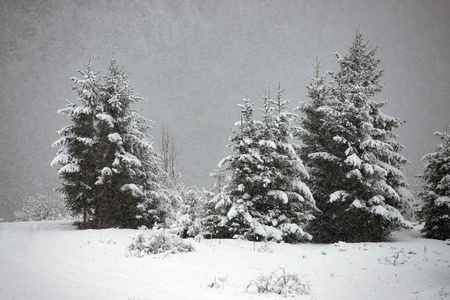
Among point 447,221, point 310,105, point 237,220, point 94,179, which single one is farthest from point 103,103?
point 447,221

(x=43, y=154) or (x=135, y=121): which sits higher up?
(x=43, y=154)

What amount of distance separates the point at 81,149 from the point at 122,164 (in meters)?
3.02

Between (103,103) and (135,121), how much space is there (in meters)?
2.56

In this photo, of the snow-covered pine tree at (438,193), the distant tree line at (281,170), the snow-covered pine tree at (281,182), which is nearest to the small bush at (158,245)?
the distant tree line at (281,170)

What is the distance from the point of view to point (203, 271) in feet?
29.3

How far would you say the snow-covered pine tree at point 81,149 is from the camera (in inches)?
766

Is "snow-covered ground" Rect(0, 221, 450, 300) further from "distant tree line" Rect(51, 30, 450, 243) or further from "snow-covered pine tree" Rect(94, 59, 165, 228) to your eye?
"snow-covered pine tree" Rect(94, 59, 165, 228)

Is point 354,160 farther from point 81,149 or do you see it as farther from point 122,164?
point 81,149

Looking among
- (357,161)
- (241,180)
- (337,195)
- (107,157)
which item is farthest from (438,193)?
(107,157)

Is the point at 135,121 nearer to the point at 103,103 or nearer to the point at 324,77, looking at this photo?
the point at 103,103

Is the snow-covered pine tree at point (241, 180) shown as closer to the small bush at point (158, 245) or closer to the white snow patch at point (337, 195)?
the white snow patch at point (337, 195)

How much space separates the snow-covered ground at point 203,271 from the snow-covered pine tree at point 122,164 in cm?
594

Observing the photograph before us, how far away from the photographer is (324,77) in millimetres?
20031

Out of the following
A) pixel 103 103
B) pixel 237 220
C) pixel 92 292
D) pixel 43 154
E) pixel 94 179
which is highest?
pixel 43 154
